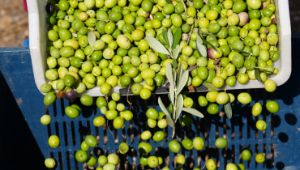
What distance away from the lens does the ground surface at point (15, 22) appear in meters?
3.99

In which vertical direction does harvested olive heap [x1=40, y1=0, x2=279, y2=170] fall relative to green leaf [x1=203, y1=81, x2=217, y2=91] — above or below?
above

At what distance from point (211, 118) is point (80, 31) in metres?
0.91

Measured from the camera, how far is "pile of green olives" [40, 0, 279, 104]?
224 cm

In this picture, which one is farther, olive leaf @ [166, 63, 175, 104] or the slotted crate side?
the slotted crate side

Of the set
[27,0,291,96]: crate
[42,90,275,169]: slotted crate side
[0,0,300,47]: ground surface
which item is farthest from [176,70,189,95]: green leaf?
[0,0,300,47]: ground surface

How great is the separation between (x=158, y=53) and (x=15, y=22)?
219cm

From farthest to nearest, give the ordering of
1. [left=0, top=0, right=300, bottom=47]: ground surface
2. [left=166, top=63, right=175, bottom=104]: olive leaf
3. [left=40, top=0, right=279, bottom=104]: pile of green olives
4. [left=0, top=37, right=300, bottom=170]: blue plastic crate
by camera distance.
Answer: [left=0, top=0, right=300, bottom=47]: ground surface
[left=0, top=37, right=300, bottom=170]: blue plastic crate
[left=40, top=0, right=279, bottom=104]: pile of green olives
[left=166, top=63, right=175, bottom=104]: olive leaf

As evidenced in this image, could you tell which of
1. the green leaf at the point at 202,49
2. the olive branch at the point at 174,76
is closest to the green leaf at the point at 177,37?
the olive branch at the point at 174,76

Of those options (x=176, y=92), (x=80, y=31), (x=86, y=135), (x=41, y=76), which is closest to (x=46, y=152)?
(x=86, y=135)

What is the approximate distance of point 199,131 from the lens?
259cm

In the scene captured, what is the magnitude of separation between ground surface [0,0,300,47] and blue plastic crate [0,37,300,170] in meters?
1.60

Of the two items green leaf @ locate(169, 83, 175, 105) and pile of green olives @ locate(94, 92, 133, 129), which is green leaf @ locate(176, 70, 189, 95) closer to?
green leaf @ locate(169, 83, 175, 105)

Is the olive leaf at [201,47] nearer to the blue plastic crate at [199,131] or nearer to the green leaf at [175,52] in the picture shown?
the green leaf at [175,52]

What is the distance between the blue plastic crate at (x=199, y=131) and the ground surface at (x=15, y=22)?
1.60 meters
